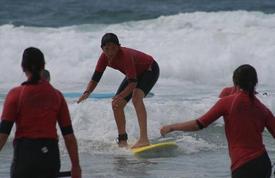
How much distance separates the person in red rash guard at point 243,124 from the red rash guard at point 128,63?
372cm

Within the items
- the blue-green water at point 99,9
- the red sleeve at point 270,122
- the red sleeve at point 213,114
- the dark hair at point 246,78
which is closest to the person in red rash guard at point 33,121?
the red sleeve at point 213,114

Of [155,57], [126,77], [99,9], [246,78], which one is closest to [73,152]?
[246,78]

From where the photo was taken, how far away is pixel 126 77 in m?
9.57

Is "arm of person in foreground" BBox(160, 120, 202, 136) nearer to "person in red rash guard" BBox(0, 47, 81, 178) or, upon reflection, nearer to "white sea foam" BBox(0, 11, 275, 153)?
"person in red rash guard" BBox(0, 47, 81, 178)

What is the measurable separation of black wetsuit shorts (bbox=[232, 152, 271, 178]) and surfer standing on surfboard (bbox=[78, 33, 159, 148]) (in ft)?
12.4

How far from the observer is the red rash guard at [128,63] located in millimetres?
9430

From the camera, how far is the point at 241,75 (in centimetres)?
572

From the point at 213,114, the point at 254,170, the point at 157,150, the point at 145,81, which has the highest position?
the point at 213,114

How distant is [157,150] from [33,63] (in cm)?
469

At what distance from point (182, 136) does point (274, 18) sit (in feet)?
40.7

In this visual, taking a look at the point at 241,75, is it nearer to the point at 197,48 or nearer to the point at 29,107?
the point at 29,107

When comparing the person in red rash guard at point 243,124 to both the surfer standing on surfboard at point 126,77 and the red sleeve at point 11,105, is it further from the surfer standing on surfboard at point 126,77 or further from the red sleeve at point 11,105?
the surfer standing on surfboard at point 126,77

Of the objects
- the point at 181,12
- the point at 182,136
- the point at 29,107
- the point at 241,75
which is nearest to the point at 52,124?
the point at 29,107

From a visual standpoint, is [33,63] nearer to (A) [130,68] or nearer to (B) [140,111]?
(A) [130,68]
